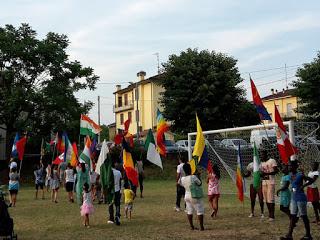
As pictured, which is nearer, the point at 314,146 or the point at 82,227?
the point at 82,227

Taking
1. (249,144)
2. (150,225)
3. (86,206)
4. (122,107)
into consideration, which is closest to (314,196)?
(150,225)

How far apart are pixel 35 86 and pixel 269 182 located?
23.0 metres

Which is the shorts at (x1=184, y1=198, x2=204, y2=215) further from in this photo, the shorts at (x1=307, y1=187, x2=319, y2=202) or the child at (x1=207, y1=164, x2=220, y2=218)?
the shorts at (x1=307, y1=187, x2=319, y2=202)

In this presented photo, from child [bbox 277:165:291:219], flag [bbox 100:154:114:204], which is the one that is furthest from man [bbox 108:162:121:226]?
child [bbox 277:165:291:219]

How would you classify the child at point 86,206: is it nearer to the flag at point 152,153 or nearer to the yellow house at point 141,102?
the flag at point 152,153

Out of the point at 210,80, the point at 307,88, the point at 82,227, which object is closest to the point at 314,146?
the point at 82,227

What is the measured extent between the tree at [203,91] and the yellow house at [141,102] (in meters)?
22.1

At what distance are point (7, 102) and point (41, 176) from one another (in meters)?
11.1

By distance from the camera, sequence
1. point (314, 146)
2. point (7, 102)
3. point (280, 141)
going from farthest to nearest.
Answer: point (7, 102)
point (314, 146)
point (280, 141)

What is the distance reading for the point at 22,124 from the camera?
3067cm

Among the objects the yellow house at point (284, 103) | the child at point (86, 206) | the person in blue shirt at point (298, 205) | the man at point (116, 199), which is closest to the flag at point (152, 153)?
the man at point (116, 199)

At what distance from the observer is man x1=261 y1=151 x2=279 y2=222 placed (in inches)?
464

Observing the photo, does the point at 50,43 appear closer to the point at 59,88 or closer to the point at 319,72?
the point at 59,88

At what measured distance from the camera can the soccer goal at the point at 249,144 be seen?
49.4 feet
